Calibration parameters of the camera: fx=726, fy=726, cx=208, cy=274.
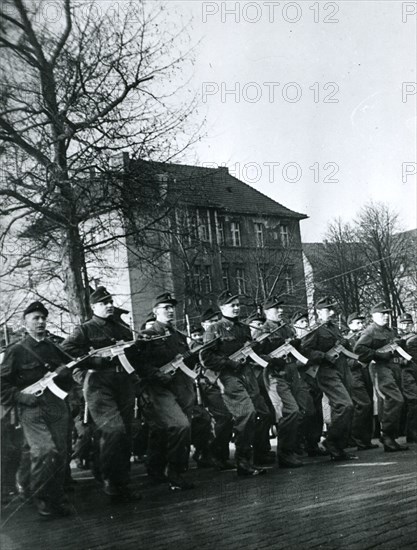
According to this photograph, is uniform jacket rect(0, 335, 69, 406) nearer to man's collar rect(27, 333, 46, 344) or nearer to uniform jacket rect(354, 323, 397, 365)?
man's collar rect(27, 333, 46, 344)

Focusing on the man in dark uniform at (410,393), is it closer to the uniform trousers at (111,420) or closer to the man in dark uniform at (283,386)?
the man in dark uniform at (283,386)

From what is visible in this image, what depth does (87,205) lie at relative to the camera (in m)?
9.20

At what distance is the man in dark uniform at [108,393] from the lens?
6.61 m

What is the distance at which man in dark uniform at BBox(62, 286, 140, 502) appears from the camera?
21.7 feet

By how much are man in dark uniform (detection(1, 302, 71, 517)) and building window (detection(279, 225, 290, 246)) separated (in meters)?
6.11

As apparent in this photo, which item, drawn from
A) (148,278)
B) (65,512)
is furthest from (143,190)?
(65,512)

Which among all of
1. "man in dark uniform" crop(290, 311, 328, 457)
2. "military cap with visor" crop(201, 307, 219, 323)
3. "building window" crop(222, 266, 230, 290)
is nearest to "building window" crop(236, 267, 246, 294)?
"building window" crop(222, 266, 230, 290)

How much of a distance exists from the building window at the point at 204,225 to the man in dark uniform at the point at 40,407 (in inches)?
194

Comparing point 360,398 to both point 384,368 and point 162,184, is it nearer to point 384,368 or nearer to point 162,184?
point 384,368

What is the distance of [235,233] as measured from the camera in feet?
37.8

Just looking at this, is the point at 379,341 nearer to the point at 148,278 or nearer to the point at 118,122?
the point at 148,278

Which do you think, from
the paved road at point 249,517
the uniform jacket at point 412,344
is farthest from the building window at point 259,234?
the paved road at point 249,517

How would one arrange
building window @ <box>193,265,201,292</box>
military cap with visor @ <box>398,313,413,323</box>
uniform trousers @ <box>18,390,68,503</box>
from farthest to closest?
military cap with visor @ <box>398,313,413,323</box>, building window @ <box>193,265,201,292</box>, uniform trousers @ <box>18,390,68,503</box>

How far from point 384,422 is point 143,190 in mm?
4514
